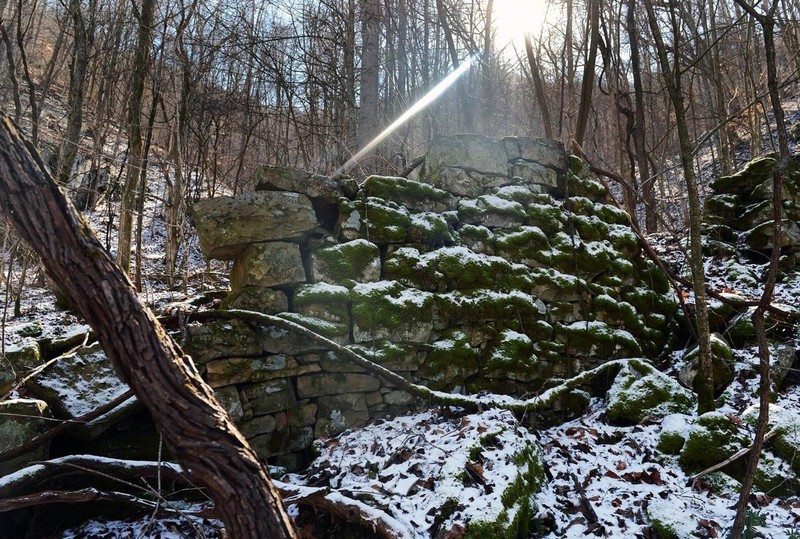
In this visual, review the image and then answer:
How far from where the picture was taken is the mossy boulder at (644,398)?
387 cm

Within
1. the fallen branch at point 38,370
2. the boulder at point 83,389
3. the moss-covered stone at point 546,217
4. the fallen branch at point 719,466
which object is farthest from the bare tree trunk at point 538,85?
the fallen branch at point 38,370

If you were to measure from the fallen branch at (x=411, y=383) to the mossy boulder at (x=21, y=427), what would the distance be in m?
1.14

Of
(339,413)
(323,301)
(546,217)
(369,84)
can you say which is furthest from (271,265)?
(369,84)

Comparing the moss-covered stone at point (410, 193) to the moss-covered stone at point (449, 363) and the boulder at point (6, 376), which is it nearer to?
the moss-covered stone at point (449, 363)

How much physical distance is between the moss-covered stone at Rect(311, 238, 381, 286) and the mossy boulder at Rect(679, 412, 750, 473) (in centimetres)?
292

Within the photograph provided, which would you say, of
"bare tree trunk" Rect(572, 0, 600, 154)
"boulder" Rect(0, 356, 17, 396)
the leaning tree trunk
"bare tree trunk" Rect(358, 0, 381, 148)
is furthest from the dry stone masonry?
"bare tree trunk" Rect(358, 0, 381, 148)

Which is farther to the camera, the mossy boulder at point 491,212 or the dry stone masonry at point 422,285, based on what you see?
the mossy boulder at point 491,212

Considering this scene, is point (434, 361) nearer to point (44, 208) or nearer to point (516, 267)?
point (516, 267)

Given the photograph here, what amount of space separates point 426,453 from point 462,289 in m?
1.73

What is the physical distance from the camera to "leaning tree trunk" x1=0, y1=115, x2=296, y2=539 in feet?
4.47

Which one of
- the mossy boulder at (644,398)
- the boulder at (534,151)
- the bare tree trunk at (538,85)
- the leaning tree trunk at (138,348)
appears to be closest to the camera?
the leaning tree trunk at (138,348)

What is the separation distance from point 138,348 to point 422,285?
3003 millimetres

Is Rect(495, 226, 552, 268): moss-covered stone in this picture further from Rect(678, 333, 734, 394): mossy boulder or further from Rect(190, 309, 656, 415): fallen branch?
Rect(678, 333, 734, 394): mossy boulder

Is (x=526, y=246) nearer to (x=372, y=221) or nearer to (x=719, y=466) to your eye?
(x=372, y=221)
